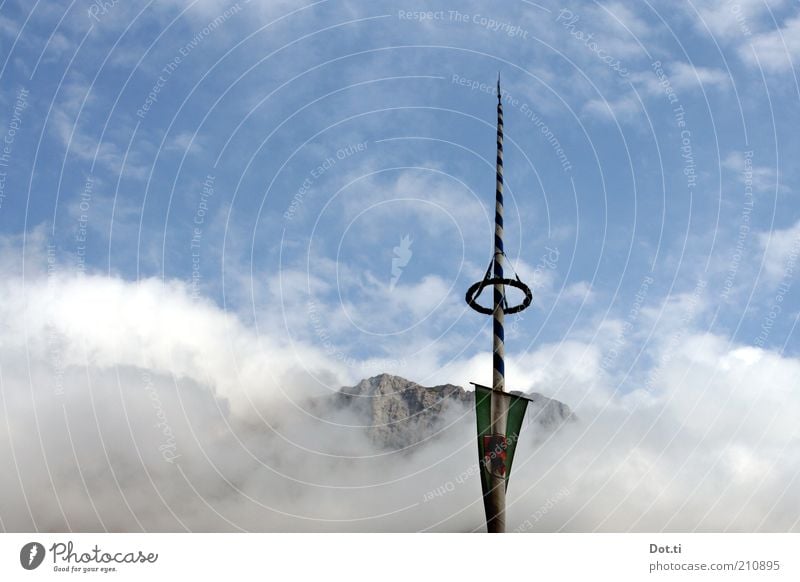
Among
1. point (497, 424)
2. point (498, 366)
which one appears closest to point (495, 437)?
point (497, 424)

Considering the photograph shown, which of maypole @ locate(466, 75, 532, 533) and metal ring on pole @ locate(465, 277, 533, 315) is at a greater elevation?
metal ring on pole @ locate(465, 277, 533, 315)

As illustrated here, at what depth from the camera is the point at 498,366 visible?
29.8 meters

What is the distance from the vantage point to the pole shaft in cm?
2638

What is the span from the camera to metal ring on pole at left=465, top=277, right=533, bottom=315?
103ft

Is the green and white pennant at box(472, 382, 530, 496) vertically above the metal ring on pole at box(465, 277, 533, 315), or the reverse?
the metal ring on pole at box(465, 277, 533, 315)

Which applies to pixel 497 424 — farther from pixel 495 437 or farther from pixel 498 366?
pixel 498 366

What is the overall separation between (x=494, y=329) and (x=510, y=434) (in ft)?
18.0

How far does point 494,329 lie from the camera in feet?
102

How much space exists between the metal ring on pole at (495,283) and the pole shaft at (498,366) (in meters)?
0.28

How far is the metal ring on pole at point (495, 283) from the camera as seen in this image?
31.4 metres

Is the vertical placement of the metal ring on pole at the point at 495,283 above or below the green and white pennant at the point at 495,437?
above

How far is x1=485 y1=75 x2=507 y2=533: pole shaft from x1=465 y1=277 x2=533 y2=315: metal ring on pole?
0.92ft
